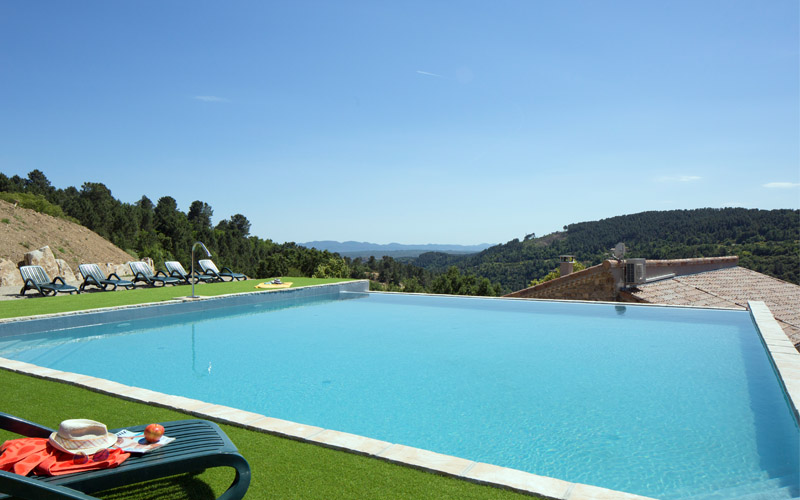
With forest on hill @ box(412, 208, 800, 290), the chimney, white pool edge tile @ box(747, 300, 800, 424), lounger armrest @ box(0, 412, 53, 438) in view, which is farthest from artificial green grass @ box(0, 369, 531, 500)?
the chimney

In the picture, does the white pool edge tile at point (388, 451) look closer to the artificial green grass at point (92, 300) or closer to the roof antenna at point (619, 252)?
the artificial green grass at point (92, 300)

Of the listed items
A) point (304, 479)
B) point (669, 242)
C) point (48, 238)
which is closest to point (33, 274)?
point (304, 479)

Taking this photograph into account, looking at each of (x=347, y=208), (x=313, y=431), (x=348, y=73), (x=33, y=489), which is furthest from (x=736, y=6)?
(x=347, y=208)

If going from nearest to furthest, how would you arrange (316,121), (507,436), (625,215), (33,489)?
(33,489) < (507,436) < (316,121) < (625,215)

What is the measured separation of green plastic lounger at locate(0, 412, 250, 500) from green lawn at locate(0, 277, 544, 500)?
0.93 ft

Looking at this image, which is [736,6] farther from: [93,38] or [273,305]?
[93,38]

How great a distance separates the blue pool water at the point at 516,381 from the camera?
3.63 m

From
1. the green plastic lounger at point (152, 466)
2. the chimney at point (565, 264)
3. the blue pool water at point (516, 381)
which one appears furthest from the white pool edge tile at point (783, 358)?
the chimney at point (565, 264)

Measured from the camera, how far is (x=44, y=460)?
6.46ft

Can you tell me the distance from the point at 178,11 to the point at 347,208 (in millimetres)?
22073

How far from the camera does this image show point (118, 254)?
25.2m

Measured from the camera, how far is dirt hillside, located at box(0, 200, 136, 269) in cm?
1930

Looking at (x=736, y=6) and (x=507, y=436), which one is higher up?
(x=736, y=6)

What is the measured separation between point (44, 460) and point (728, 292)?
15162 mm
